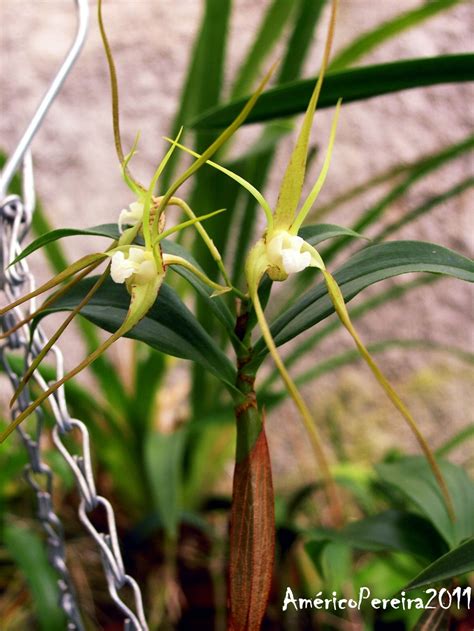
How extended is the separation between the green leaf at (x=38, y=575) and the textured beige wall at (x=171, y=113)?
54 cm

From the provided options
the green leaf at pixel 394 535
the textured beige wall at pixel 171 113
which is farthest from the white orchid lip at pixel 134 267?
the textured beige wall at pixel 171 113

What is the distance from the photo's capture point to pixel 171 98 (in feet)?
3.72

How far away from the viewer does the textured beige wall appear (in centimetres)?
108

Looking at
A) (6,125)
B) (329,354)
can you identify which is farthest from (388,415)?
(6,125)

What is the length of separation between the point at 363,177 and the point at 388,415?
381 mm

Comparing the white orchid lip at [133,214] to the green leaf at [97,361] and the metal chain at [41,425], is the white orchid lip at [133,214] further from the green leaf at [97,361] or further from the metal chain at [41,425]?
the green leaf at [97,361]

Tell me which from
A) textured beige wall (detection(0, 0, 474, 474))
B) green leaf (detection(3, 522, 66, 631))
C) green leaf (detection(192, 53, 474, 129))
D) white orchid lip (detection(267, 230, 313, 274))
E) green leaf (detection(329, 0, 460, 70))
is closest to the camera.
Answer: white orchid lip (detection(267, 230, 313, 274))

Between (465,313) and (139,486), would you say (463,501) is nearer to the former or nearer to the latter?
(139,486)

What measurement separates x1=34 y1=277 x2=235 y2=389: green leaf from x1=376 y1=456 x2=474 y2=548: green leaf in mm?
177

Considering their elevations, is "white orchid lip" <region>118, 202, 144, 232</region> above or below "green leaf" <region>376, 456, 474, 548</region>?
above

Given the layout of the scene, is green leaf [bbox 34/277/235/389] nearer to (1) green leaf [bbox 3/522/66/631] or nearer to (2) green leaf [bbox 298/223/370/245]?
(2) green leaf [bbox 298/223/370/245]

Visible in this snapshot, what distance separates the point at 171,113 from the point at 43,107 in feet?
2.59

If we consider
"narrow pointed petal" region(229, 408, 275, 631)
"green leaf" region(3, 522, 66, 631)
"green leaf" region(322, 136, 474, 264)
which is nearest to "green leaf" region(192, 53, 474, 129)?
"narrow pointed petal" region(229, 408, 275, 631)

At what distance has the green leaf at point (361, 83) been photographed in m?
0.34
